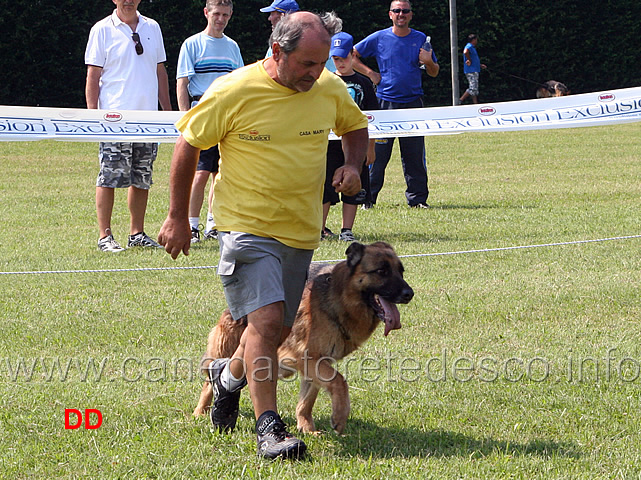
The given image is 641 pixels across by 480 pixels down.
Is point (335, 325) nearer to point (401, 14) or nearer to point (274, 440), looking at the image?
point (274, 440)

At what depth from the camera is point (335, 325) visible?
4469 mm

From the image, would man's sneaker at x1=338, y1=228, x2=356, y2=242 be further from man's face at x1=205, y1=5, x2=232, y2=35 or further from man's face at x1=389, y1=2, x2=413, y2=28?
man's face at x1=389, y1=2, x2=413, y2=28

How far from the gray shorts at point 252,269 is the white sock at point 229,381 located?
0.98ft

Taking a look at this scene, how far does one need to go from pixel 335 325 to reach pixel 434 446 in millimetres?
748

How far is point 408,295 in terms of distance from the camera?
4.48 m

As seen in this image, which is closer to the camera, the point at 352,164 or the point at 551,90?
the point at 352,164

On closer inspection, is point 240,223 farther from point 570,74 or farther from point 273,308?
point 570,74

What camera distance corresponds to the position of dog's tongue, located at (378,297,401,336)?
4.44 meters

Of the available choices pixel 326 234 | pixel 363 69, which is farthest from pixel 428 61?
pixel 326 234

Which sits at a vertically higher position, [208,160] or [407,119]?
[407,119]

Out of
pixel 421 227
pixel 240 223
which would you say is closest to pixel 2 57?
pixel 421 227

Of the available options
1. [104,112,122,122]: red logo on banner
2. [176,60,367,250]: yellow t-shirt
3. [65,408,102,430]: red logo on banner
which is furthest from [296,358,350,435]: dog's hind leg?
[104,112,122,122]: red logo on banner

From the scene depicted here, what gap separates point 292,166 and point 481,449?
1.56 meters

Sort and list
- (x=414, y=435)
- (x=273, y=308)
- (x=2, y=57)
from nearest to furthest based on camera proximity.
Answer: (x=273, y=308) < (x=414, y=435) < (x=2, y=57)
